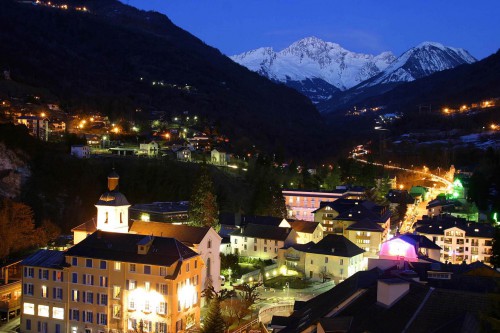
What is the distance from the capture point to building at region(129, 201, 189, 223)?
51.5 meters

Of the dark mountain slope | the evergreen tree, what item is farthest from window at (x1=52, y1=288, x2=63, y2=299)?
the dark mountain slope

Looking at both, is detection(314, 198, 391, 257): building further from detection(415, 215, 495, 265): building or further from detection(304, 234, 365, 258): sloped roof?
detection(304, 234, 365, 258): sloped roof

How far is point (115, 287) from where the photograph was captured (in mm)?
34344

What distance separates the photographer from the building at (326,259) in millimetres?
45406

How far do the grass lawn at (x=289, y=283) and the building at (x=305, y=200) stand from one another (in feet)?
90.0

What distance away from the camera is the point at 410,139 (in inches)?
4857

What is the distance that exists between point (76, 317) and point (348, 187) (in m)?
50.5

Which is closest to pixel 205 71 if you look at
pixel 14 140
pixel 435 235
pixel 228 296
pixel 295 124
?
pixel 295 124

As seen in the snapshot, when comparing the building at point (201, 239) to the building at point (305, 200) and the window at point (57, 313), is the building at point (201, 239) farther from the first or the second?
the building at point (305, 200)

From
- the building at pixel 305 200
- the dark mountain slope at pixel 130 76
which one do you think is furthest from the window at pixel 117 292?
the dark mountain slope at pixel 130 76

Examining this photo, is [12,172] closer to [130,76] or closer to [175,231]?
[175,231]

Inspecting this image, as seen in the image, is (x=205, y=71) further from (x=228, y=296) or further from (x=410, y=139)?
(x=228, y=296)

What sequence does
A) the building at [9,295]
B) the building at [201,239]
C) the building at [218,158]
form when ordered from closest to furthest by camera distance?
the building at [9,295]
the building at [201,239]
the building at [218,158]

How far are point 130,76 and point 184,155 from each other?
7905cm
